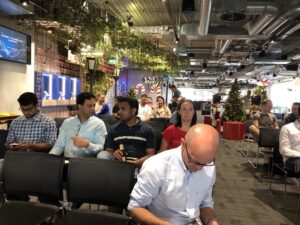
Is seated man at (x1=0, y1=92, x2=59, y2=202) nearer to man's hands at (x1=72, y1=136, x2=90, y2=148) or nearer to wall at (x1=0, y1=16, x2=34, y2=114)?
man's hands at (x1=72, y1=136, x2=90, y2=148)

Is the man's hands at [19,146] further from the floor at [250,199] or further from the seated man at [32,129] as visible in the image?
the floor at [250,199]

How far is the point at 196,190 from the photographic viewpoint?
1.78 metres

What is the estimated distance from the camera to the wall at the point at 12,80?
6336mm

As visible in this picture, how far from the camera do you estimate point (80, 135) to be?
3.42 meters

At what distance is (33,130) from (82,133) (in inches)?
21.9

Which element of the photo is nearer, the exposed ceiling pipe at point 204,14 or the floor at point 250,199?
the floor at point 250,199

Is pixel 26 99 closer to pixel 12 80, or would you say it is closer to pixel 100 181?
pixel 100 181

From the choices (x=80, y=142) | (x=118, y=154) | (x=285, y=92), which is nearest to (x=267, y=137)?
(x=118, y=154)

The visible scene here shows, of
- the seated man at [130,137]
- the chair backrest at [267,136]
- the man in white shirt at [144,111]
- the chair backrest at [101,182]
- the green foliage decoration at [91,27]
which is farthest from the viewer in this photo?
the man in white shirt at [144,111]

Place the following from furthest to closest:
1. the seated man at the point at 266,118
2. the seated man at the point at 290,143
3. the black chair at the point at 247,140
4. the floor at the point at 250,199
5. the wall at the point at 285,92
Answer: the wall at the point at 285,92 < the black chair at the point at 247,140 < the seated man at the point at 266,118 < the seated man at the point at 290,143 < the floor at the point at 250,199

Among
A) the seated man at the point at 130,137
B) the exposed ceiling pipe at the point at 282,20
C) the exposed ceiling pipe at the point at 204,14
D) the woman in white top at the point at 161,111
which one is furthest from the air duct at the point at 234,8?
the seated man at the point at 130,137

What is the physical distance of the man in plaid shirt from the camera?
3.43m

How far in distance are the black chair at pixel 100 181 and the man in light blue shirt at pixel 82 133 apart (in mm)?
822

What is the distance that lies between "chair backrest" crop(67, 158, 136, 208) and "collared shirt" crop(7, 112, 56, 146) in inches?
46.2
